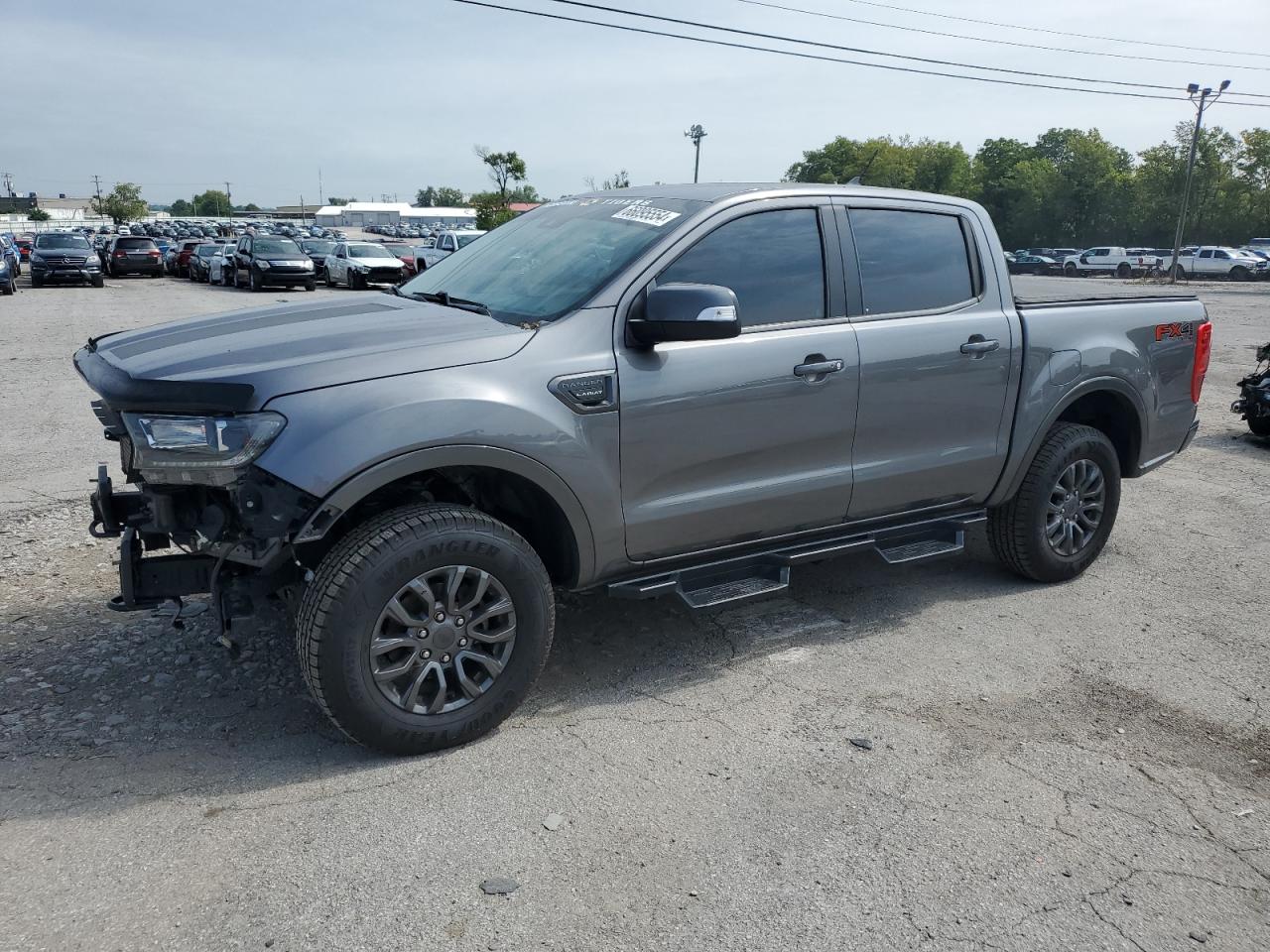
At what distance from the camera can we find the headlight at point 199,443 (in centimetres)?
309

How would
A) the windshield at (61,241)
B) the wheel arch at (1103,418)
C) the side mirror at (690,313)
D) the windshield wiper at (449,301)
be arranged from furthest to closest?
the windshield at (61,241) → the wheel arch at (1103,418) → the windshield wiper at (449,301) → the side mirror at (690,313)

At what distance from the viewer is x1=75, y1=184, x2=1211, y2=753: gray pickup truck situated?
125 inches

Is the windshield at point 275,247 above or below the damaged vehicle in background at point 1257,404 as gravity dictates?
above

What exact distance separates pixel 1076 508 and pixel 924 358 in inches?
57.7

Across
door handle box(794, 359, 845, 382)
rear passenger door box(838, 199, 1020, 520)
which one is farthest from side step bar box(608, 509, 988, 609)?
door handle box(794, 359, 845, 382)

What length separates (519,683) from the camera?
11.6 feet

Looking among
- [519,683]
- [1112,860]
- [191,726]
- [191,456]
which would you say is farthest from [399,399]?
[1112,860]

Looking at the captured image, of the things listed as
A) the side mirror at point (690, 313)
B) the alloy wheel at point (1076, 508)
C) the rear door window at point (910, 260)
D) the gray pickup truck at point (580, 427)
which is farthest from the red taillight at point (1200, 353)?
the side mirror at point (690, 313)

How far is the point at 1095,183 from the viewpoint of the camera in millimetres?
71438

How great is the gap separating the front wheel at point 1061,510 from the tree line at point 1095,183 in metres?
52.7

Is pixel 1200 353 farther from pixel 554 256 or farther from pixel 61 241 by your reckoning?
pixel 61 241

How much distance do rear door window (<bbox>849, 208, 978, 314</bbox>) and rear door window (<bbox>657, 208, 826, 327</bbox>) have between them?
0.87 feet

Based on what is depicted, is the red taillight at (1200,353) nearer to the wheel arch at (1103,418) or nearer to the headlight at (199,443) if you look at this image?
the wheel arch at (1103,418)

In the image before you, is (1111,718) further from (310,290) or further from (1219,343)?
(310,290)
